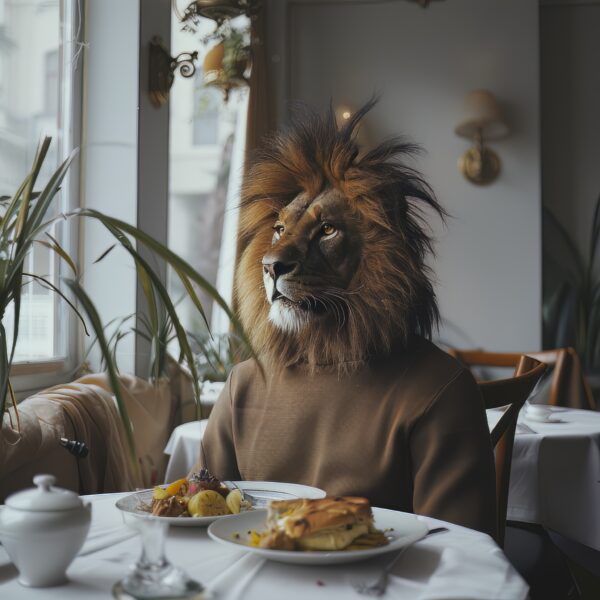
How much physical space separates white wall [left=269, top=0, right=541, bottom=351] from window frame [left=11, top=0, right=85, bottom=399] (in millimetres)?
1869

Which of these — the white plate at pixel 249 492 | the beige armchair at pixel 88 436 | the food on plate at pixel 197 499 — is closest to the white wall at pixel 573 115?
the beige armchair at pixel 88 436

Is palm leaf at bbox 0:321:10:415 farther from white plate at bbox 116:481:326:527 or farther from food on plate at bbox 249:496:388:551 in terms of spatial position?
food on plate at bbox 249:496:388:551

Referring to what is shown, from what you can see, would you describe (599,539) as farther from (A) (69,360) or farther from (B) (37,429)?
(A) (69,360)

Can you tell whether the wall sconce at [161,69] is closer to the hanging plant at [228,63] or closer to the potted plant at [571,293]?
the hanging plant at [228,63]

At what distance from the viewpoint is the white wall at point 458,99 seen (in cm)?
432

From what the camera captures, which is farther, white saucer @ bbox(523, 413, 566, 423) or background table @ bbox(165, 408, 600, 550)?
white saucer @ bbox(523, 413, 566, 423)

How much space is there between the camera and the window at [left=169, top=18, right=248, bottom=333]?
3834mm

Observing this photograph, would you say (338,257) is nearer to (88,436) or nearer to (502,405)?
(502,405)

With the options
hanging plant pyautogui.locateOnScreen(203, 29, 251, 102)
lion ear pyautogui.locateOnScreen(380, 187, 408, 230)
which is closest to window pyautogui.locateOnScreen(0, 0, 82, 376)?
hanging plant pyautogui.locateOnScreen(203, 29, 251, 102)

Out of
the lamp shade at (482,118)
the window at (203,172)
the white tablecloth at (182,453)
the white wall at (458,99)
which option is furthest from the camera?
the white wall at (458,99)

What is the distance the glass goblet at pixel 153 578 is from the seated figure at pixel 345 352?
0.51 m

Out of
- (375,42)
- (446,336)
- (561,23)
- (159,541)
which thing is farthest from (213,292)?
(561,23)

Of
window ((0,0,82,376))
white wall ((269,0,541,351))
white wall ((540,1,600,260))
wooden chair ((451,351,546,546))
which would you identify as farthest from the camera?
white wall ((540,1,600,260))

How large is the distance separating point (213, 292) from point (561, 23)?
4367 mm
